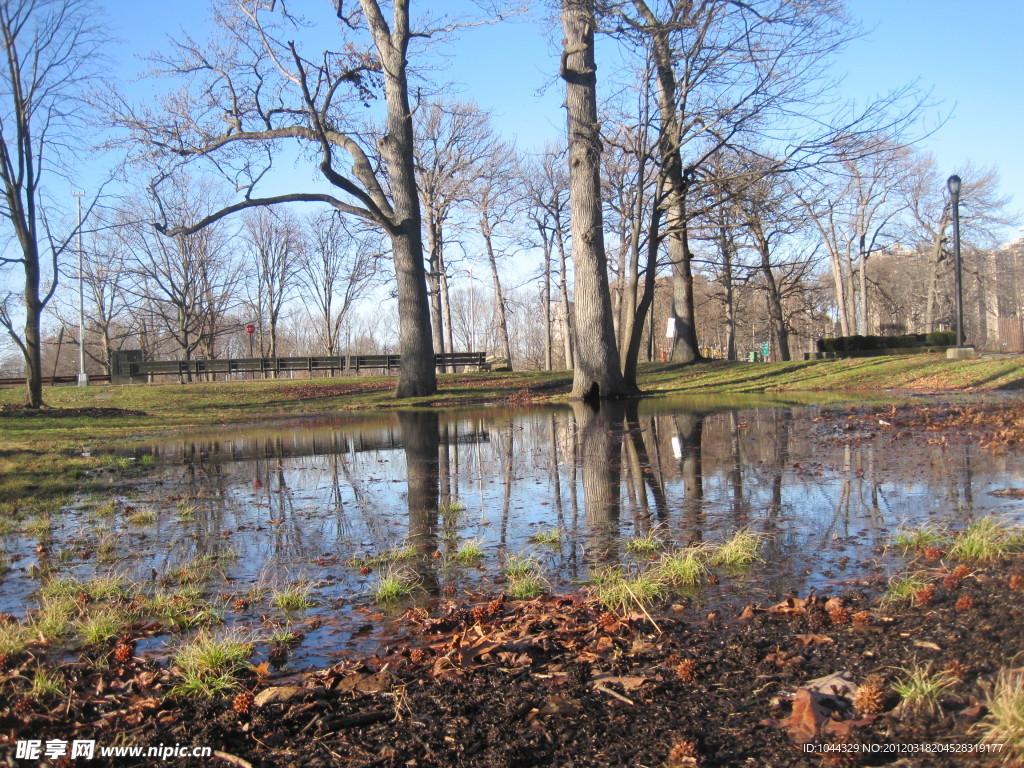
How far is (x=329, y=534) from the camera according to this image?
5543mm

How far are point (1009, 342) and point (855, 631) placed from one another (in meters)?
35.5

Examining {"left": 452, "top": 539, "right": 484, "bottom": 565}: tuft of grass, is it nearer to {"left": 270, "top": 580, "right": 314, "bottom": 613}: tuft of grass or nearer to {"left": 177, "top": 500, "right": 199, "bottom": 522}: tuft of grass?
{"left": 270, "top": 580, "right": 314, "bottom": 613}: tuft of grass

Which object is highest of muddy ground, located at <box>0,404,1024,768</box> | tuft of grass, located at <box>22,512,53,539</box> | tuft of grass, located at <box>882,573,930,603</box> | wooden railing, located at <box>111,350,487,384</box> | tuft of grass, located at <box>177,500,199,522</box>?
wooden railing, located at <box>111,350,487,384</box>

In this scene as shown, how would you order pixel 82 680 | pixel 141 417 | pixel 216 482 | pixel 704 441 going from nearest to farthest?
pixel 82 680 < pixel 216 482 < pixel 704 441 < pixel 141 417

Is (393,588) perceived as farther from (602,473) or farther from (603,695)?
(602,473)

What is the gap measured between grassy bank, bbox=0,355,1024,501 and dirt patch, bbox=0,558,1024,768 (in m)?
6.58

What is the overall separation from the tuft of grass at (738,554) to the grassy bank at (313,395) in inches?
288

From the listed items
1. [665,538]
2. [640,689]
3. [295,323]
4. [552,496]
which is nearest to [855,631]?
[640,689]

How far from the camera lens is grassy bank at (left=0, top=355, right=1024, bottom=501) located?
1148 centimetres

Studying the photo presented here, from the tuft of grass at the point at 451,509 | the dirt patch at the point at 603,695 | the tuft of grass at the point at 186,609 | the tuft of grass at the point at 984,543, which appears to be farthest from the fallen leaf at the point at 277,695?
the tuft of grass at the point at 984,543

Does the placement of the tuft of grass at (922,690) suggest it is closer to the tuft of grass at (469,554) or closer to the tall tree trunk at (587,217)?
the tuft of grass at (469,554)

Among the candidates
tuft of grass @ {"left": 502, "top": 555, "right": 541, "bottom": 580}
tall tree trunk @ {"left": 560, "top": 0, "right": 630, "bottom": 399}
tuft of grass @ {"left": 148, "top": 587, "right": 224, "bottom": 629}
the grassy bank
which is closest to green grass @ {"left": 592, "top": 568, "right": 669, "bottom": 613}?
tuft of grass @ {"left": 502, "top": 555, "right": 541, "bottom": 580}

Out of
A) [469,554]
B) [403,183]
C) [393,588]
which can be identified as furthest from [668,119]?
[393,588]

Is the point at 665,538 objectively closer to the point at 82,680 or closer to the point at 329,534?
the point at 329,534
